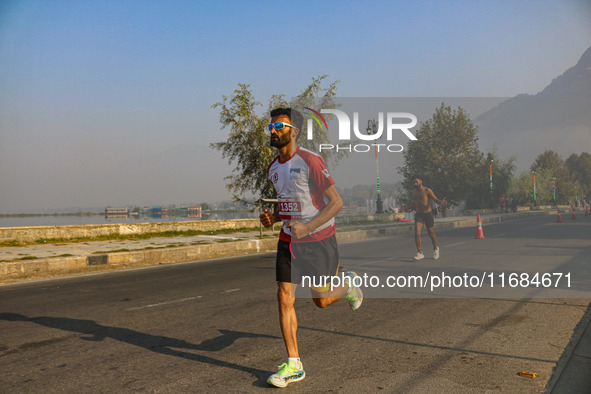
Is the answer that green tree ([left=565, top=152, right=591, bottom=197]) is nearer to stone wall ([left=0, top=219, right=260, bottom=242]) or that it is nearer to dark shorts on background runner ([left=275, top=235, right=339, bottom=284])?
stone wall ([left=0, top=219, right=260, bottom=242])

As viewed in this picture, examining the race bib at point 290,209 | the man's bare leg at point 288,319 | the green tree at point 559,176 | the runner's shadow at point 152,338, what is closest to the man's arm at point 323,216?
the race bib at point 290,209

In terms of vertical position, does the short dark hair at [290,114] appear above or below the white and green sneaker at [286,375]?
above

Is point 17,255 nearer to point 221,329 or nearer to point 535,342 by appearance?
point 221,329

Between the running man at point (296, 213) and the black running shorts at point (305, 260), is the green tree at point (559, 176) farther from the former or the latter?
the running man at point (296, 213)

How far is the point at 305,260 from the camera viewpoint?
3947mm

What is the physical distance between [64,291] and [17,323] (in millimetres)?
2676

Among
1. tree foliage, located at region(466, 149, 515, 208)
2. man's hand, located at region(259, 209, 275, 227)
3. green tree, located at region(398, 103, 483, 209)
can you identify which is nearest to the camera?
man's hand, located at region(259, 209, 275, 227)

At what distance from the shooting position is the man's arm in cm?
371

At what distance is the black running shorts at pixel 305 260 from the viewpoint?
12.5 ft

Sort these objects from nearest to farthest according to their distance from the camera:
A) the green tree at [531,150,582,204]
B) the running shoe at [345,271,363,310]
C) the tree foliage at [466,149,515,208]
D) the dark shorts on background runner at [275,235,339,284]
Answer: the dark shorts on background runner at [275,235,339,284], the running shoe at [345,271,363,310], the tree foliage at [466,149,515,208], the green tree at [531,150,582,204]

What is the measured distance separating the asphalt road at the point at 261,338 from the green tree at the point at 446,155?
49.0 meters

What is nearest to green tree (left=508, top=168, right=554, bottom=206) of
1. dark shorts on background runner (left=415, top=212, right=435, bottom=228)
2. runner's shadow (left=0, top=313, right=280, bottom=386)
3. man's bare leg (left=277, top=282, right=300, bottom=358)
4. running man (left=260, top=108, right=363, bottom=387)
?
dark shorts on background runner (left=415, top=212, right=435, bottom=228)

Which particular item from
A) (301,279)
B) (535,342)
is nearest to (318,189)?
(301,279)

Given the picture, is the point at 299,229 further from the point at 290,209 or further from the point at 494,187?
the point at 494,187
